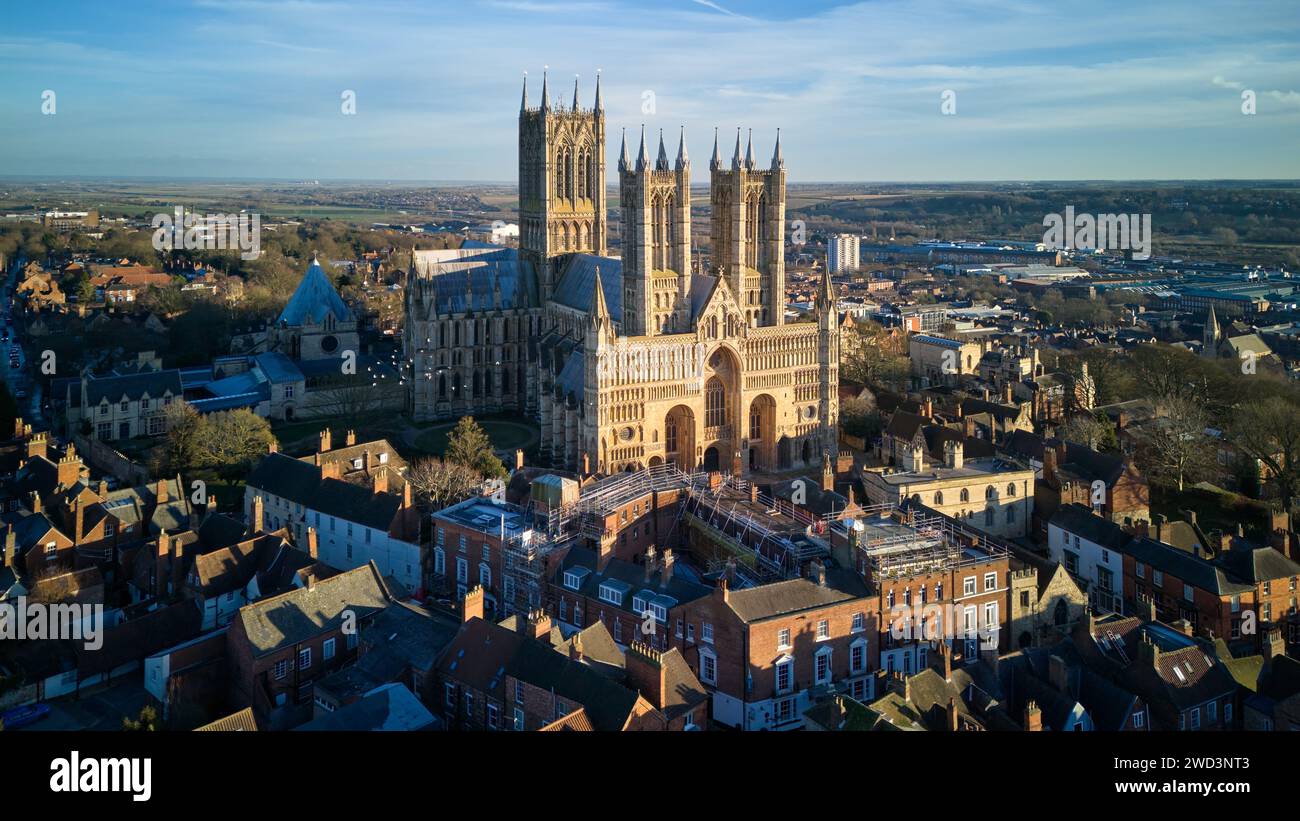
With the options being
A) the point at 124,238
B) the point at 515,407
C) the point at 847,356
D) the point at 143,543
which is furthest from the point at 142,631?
the point at 124,238

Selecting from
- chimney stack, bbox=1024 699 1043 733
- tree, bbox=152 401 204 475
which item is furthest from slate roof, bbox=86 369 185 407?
chimney stack, bbox=1024 699 1043 733

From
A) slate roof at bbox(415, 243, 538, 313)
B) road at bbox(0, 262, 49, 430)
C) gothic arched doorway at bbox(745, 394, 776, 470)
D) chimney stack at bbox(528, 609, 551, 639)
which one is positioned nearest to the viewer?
chimney stack at bbox(528, 609, 551, 639)

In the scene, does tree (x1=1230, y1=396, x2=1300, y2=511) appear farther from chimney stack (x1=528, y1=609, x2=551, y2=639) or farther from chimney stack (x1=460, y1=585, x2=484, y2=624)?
chimney stack (x1=460, y1=585, x2=484, y2=624)

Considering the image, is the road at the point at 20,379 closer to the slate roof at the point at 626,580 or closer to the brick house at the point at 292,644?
the brick house at the point at 292,644

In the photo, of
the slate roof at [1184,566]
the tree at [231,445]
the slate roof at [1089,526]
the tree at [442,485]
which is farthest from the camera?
the tree at [231,445]

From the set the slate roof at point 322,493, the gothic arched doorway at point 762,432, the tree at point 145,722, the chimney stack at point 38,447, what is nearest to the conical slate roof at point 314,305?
the chimney stack at point 38,447

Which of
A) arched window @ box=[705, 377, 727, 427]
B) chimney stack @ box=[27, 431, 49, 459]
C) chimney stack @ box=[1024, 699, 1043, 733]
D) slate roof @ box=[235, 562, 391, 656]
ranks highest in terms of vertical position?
arched window @ box=[705, 377, 727, 427]
